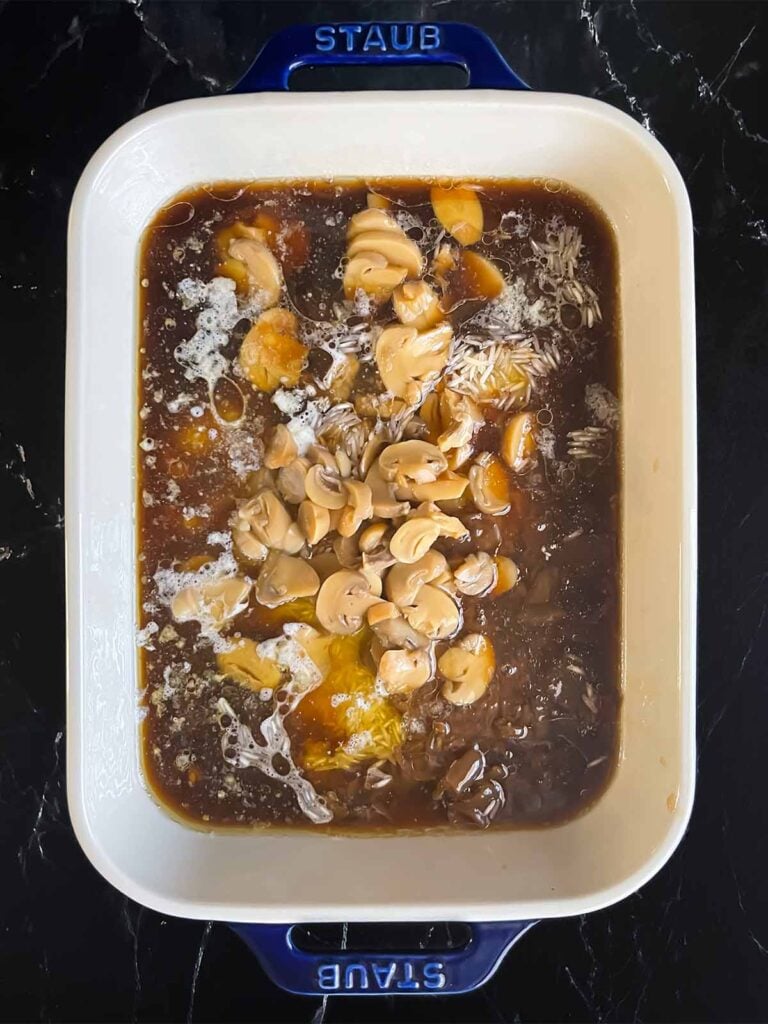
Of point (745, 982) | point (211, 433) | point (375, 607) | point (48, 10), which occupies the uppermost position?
point (48, 10)

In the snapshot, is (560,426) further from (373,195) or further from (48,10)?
(48,10)

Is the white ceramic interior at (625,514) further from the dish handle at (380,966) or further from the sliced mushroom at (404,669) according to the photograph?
the sliced mushroom at (404,669)

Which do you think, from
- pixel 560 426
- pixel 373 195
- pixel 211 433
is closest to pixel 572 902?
pixel 560 426

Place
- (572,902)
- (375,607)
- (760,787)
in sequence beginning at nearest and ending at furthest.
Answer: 1. (572,902)
2. (375,607)
3. (760,787)

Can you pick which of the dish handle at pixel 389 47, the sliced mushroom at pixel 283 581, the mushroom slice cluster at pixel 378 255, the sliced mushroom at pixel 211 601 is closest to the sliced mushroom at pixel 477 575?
the sliced mushroom at pixel 283 581

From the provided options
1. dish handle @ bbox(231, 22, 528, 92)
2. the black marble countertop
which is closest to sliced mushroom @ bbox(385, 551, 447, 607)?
→ the black marble countertop

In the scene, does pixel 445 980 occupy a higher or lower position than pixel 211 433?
lower

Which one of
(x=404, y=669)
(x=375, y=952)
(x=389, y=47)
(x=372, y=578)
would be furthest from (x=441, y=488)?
(x=375, y=952)

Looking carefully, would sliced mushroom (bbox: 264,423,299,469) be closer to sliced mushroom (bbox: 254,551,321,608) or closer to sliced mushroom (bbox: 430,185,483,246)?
sliced mushroom (bbox: 254,551,321,608)

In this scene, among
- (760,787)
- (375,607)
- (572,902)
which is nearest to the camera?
(572,902)
